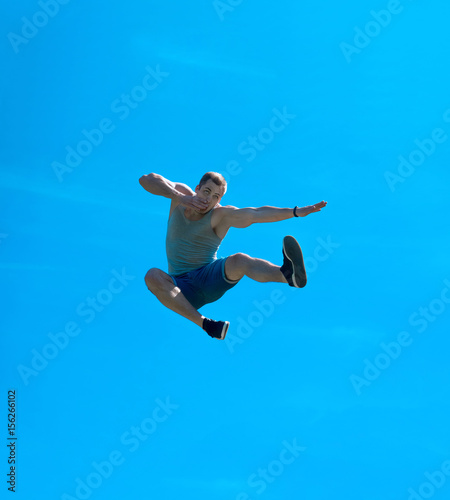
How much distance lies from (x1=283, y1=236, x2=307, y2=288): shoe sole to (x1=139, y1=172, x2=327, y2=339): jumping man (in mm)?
14

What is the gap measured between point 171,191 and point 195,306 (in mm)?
1638

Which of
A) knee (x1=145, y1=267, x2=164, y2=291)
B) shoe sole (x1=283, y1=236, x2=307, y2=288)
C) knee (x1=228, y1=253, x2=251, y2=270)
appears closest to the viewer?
shoe sole (x1=283, y1=236, x2=307, y2=288)

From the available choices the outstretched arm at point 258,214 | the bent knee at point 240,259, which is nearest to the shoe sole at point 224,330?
the bent knee at point 240,259

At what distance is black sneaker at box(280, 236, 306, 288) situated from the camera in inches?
471

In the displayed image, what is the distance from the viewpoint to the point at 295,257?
11969 millimetres

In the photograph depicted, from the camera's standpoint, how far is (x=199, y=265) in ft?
43.5

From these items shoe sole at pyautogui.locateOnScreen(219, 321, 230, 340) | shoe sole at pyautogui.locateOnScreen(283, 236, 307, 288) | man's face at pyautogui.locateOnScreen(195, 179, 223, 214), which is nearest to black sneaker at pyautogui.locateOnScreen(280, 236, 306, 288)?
shoe sole at pyautogui.locateOnScreen(283, 236, 307, 288)

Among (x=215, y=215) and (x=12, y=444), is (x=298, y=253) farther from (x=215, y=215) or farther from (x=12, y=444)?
(x=12, y=444)

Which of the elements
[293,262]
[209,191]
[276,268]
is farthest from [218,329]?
[209,191]

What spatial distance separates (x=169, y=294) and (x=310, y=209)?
8.05ft

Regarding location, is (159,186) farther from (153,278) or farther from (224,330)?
(224,330)

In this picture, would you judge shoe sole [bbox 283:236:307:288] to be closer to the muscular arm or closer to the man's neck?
the man's neck

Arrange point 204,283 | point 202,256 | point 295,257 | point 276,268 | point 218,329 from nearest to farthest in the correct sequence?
1. point 295,257
2. point 276,268
3. point 218,329
4. point 204,283
5. point 202,256

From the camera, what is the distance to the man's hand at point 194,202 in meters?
12.7
